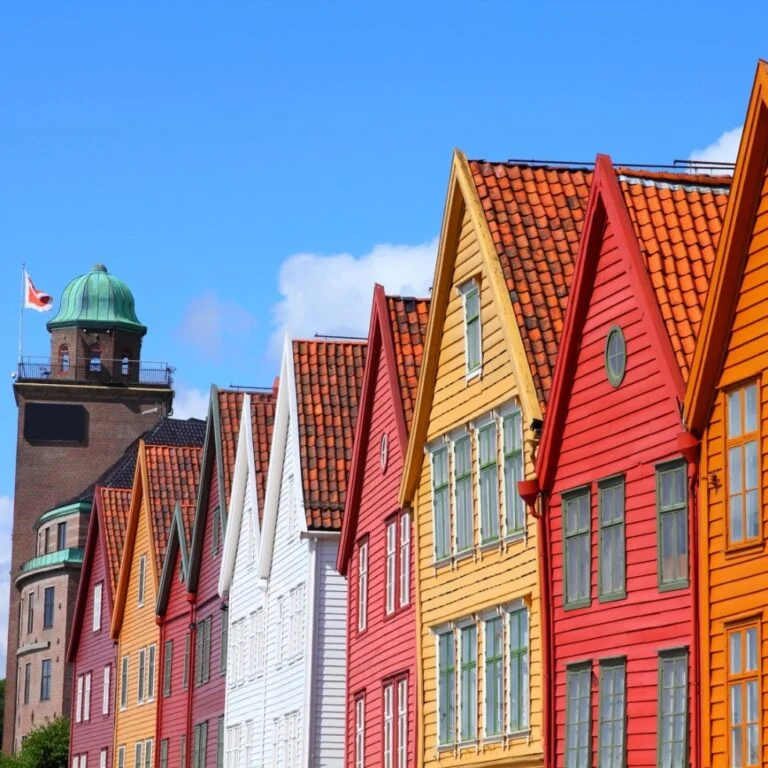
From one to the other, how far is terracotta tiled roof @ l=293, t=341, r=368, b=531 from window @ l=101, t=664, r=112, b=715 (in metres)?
27.3

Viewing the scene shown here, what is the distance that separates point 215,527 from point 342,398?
11.0 m

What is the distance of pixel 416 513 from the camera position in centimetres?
3575

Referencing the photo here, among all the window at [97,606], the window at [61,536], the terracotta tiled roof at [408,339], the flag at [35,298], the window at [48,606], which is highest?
the flag at [35,298]

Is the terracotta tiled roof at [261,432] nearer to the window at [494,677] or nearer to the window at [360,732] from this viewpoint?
the window at [360,732]

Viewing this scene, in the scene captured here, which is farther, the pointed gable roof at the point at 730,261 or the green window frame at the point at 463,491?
the green window frame at the point at 463,491

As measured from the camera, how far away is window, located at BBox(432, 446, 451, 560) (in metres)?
34.2

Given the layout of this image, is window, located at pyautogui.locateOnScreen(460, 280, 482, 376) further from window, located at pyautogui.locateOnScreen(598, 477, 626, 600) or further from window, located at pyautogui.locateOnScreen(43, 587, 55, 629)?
window, located at pyautogui.locateOnScreen(43, 587, 55, 629)

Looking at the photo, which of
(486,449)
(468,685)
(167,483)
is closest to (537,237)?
(486,449)

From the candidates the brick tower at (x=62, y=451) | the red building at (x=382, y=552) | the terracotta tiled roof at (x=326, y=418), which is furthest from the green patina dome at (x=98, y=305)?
the red building at (x=382, y=552)

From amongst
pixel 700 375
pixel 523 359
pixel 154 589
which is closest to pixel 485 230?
pixel 523 359

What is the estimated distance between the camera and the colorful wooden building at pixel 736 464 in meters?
23.1

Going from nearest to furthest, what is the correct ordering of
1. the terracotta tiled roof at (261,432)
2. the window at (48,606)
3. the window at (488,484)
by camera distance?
the window at (488,484) → the terracotta tiled roof at (261,432) → the window at (48,606)

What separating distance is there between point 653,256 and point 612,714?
6343 millimetres

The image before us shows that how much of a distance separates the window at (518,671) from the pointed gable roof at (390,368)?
702 cm
